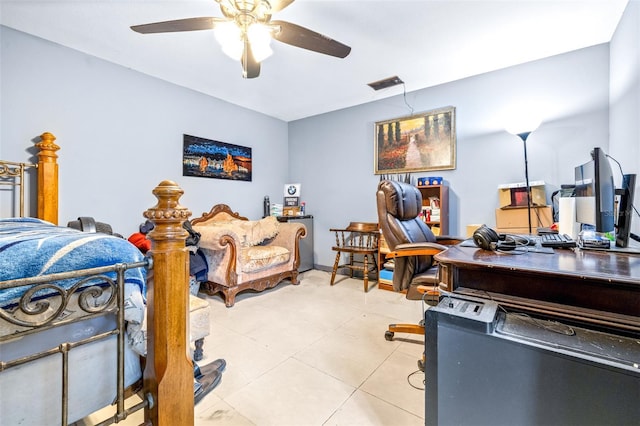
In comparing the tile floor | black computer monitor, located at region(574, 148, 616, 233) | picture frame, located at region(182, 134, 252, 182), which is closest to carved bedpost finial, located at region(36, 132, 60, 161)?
Answer: picture frame, located at region(182, 134, 252, 182)

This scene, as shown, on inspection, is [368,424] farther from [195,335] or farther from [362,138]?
[362,138]

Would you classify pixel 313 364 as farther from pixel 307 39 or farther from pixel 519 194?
pixel 519 194

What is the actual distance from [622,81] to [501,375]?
8.52 ft

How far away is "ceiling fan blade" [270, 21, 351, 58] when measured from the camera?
5.41 ft

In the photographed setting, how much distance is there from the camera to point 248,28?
1.63m

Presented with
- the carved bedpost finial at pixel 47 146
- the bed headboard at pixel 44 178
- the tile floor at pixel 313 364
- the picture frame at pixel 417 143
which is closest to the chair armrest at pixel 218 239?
the tile floor at pixel 313 364

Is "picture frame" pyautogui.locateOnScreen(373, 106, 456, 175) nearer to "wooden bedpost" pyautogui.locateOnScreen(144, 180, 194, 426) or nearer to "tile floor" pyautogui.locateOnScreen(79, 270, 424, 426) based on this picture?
"tile floor" pyautogui.locateOnScreen(79, 270, 424, 426)

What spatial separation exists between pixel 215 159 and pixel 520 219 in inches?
138

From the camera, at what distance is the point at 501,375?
2.74 ft

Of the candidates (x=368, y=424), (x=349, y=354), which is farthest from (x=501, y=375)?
(x=349, y=354)

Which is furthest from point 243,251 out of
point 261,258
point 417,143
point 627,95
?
point 627,95

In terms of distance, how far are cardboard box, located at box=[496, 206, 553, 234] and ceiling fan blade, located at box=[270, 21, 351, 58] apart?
2136 millimetres

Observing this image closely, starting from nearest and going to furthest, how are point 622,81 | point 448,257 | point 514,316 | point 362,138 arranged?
point 514,316 < point 448,257 < point 622,81 < point 362,138

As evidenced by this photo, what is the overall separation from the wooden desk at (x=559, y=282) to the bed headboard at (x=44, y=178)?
2945 millimetres
